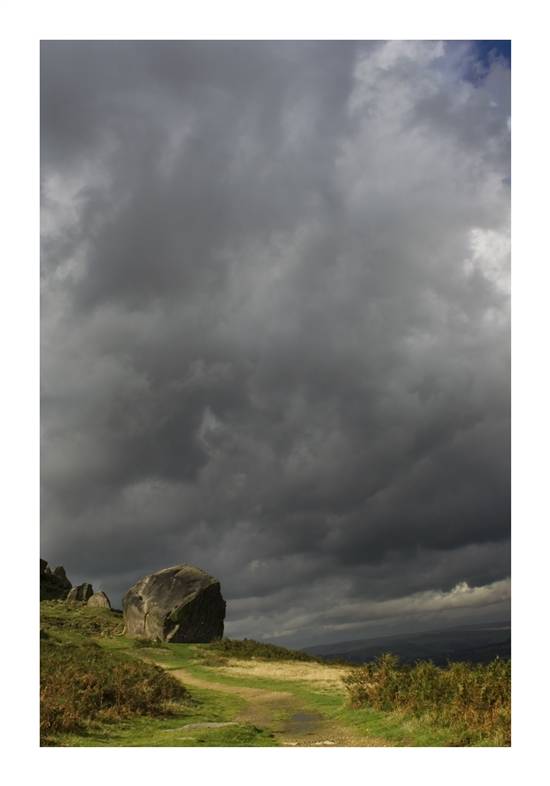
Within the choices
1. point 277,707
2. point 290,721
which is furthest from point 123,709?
point 277,707

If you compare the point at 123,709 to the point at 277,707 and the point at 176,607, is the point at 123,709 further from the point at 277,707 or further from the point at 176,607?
the point at 176,607

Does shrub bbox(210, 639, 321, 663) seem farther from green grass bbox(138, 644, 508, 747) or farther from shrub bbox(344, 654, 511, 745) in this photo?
shrub bbox(344, 654, 511, 745)

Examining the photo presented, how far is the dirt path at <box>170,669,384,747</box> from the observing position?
1500cm

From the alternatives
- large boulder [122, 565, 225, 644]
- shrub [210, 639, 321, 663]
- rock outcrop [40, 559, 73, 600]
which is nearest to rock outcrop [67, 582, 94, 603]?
rock outcrop [40, 559, 73, 600]

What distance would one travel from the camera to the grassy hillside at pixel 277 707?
14.5m

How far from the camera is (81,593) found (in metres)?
58.8

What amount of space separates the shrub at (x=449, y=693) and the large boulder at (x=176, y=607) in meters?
22.8

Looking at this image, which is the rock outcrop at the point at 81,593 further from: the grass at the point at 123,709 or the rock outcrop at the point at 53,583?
the grass at the point at 123,709

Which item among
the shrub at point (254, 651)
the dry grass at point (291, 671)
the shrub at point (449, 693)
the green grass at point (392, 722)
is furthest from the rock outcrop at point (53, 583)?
the shrub at point (449, 693)

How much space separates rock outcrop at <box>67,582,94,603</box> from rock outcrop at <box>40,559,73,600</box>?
202 centimetres
